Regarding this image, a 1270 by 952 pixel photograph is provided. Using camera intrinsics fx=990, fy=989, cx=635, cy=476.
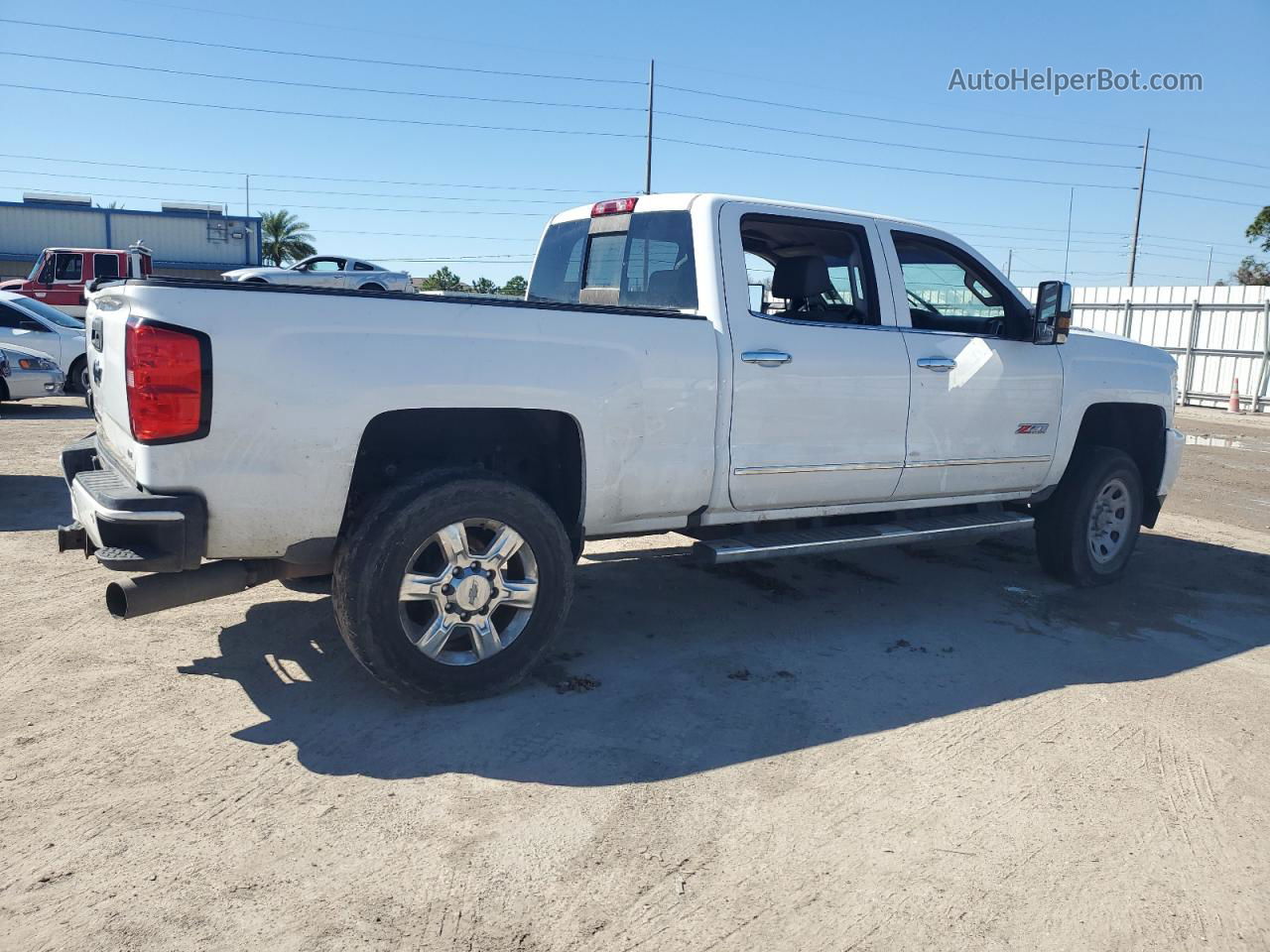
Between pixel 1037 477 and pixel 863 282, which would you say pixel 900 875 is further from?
pixel 1037 477

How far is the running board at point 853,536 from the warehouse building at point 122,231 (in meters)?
38.7

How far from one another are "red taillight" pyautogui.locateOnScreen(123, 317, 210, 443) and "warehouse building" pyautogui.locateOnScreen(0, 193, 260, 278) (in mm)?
39339

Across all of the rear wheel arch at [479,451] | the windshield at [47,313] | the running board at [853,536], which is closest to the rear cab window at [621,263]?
the rear wheel arch at [479,451]

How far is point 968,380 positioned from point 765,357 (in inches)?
56.9

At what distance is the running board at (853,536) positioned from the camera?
14.9ft

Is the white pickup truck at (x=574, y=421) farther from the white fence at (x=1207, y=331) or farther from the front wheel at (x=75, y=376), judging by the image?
the white fence at (x=1207, y=331)

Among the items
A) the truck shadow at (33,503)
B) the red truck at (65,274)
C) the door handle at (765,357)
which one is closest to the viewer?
the door handle at (765,357)

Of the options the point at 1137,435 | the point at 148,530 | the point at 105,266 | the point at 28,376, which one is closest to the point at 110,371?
the point at 148,530

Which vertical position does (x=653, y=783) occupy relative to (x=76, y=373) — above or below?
below

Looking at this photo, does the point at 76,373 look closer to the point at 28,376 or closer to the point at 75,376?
the point at 75,376

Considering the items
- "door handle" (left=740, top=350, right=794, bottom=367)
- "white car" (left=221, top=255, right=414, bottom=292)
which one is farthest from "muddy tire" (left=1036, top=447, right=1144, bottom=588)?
"white car" (left=221, top=255, right=414, bottom=292)

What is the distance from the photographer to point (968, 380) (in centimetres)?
529

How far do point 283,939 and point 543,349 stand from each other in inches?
88.1

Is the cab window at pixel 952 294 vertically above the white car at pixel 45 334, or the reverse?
the cab window at pixel 952 294
